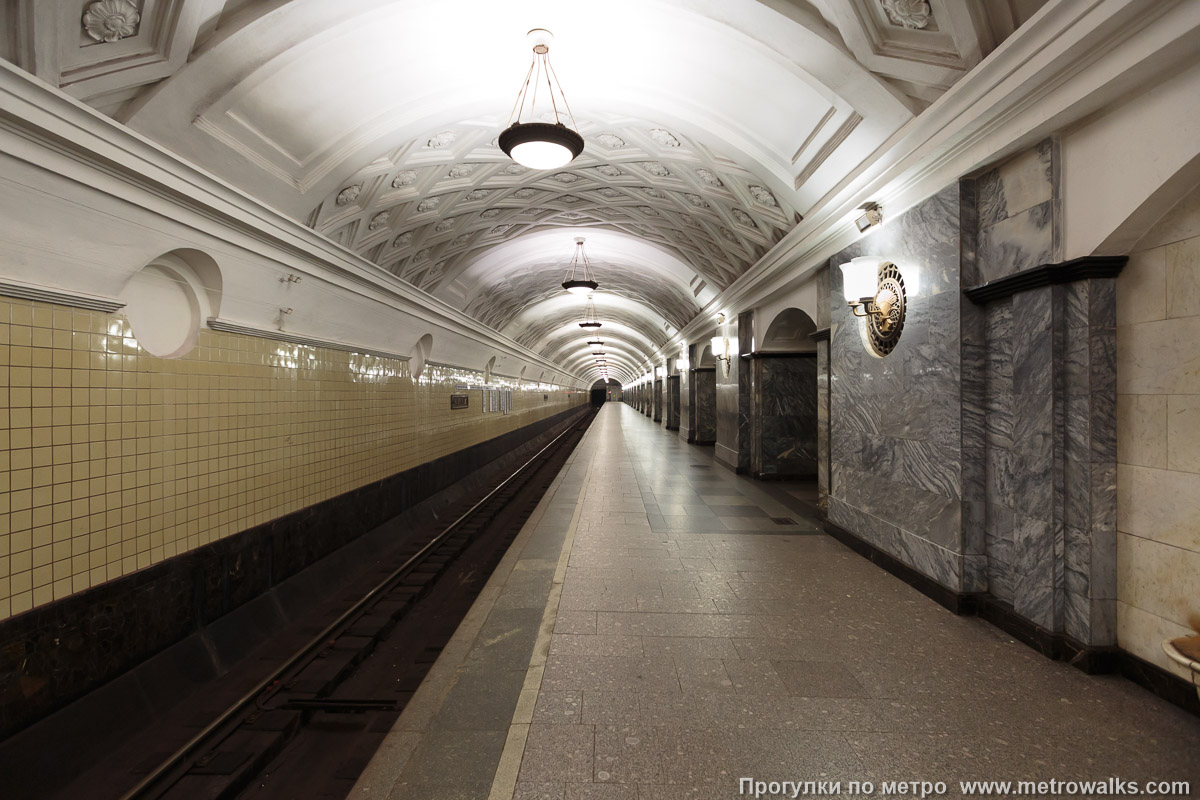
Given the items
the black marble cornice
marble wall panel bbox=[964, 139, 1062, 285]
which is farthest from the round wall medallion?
the black marble cornice

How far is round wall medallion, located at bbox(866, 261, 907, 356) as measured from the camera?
4.59 metres

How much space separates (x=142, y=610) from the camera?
12.6 ft

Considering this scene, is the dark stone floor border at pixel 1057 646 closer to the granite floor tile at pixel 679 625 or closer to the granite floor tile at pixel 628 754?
the granite floor tile at pixel 679 625

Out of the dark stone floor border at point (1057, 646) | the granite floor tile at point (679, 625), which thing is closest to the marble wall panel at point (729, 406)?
the dark stone floor border at point (1057, 646)

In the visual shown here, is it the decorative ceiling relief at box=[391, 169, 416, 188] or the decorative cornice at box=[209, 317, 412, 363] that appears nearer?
the decorative cornice at box=[209, 317, 412, 363]

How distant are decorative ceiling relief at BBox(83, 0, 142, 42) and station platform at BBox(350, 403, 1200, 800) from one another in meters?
4.36

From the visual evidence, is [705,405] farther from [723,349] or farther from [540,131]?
[540,131]

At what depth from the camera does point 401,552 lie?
25.9 feet

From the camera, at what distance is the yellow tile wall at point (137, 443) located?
Result: 123 inches

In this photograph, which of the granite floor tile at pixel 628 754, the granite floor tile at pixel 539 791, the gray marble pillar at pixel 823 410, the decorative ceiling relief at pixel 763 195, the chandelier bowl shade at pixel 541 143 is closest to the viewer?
the granite floor tile at pixel 539 791

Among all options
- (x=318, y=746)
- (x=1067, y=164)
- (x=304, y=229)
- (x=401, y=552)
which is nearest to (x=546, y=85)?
(x=304, y=229)

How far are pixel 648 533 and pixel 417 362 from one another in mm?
6059

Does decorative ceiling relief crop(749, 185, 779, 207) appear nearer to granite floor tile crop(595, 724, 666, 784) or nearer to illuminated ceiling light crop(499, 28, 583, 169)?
illuminated ceiling light crop(499, 28, 583, 169)

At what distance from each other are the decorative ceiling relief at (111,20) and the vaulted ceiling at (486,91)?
10 mm
